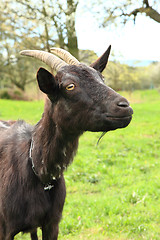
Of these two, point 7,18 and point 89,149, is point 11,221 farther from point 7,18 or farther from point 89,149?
point 7,18

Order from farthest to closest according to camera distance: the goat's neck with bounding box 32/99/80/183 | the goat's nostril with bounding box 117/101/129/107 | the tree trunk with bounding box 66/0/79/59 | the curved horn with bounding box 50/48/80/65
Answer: the tree trunk with bounding box 66/0/79/59, the curved horn with bounding box 50/48/80/65, the goat's neck with bounding box 32/99/80/183, the goat's nostril with bounding box 117/101/129/107

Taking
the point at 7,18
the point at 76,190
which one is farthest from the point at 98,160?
the point at 7,18

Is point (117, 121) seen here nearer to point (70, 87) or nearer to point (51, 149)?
point (70, 87)

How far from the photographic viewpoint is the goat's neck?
109 inches

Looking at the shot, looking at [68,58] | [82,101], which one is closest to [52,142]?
[82,101]

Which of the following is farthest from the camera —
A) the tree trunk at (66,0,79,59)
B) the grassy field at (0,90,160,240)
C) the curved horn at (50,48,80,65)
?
the tree trunk at (66,0,79,59)

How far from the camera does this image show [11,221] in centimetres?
280

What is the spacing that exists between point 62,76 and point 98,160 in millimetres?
4711

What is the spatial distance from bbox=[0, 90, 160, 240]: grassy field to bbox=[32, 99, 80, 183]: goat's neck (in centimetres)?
169

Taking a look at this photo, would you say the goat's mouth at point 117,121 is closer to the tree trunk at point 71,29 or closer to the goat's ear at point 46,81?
the goat's ear at point 46,81

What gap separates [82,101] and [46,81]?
401 mm

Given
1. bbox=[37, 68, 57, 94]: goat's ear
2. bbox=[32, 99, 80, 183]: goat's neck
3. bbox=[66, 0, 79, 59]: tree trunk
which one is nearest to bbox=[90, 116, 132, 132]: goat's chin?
bbox=[32, 99, 80, 183]: goat's neck

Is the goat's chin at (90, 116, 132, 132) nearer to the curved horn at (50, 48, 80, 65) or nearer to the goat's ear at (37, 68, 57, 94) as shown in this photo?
the goat's ear at (37, 68, 57, 94)

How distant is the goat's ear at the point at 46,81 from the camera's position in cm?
250
